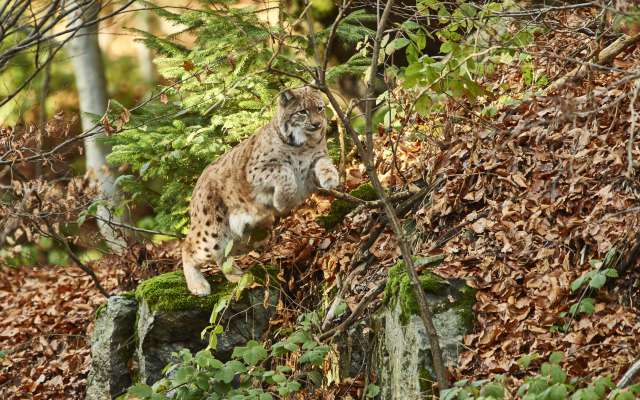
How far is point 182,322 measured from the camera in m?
7.84

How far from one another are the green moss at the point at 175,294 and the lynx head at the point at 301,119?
1.50 m

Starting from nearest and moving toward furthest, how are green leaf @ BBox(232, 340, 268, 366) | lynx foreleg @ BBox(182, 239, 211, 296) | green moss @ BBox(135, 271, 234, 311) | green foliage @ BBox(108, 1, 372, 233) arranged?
1. green leaf @ BBox(232, 340, 268, 366)
2. green moss @ BBox(135, 271, 234, 311)
3. lynx foreleg @ BBox(182, 239, 211, 296)
4. green foliage @ BBox(108, 1, 372, 233)

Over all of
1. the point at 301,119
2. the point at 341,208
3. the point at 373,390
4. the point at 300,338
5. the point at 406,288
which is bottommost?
the point at 373,390

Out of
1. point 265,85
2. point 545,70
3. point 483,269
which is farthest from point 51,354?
point 545,70

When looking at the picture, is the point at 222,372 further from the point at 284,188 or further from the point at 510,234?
the point at 510,234

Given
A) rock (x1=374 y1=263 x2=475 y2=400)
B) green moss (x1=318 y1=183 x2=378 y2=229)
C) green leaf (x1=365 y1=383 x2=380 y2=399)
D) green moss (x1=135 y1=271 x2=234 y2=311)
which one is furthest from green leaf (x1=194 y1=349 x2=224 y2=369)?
green moss (x1=318 y1=183 x2=378 y2=229)

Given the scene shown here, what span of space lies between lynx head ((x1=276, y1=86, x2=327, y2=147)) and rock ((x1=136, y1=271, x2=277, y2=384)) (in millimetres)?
1433

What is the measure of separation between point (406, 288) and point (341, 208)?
2.51 metres

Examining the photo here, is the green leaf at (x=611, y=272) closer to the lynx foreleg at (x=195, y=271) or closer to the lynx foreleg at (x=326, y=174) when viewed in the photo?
the lynx foreleg at (x=326, y=174)

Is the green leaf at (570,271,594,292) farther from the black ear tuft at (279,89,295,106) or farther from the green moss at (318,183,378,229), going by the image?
the black ear tuft at (279,89,295,106)

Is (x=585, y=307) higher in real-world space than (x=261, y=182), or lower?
lower

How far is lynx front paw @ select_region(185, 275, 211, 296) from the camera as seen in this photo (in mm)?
7926

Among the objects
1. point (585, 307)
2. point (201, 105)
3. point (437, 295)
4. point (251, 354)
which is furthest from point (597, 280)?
point (201, 105)

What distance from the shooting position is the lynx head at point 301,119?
7.80 metres
